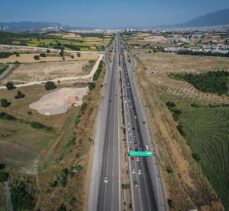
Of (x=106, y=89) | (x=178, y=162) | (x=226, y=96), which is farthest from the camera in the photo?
(x=106, y=89)

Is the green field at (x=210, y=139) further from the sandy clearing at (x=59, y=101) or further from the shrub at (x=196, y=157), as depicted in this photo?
the sandy clearing at (x=59, y=101)

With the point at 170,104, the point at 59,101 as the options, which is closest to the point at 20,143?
the point at 59,101

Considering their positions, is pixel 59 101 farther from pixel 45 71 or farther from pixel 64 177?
pixel 45 71

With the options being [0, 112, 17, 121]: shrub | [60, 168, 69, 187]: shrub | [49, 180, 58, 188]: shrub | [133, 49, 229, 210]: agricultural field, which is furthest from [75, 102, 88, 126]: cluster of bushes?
[49, 180, 58, 188]: shrub

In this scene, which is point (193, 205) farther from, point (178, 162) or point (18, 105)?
point (18, 105)

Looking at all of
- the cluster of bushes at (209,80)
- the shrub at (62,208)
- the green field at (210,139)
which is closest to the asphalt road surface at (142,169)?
the green field at (210,139)

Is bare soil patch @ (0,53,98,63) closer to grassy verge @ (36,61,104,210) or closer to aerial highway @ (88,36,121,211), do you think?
aerial highway @ (88,36,121,211)

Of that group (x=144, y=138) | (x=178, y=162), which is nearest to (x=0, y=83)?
(x=144, y=138)
